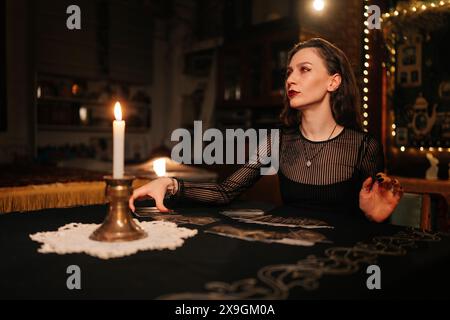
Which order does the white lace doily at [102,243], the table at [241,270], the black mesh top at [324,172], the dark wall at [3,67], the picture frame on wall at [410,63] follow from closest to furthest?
the table at [241,270], the white lace doily at [102,243], the black mesh top at [324,172], the picture frame on wall at [410,63], the dark wall at [3,67]

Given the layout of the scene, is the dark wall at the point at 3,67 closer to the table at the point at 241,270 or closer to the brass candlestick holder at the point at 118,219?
the table at the point at 241,270

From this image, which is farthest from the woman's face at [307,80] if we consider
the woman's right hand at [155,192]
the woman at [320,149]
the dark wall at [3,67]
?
the dark wall at [3,67]

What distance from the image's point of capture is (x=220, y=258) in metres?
0.78

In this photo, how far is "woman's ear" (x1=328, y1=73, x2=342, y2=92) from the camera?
1.63 metres

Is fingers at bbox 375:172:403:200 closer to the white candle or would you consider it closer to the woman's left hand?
the woman's left hand

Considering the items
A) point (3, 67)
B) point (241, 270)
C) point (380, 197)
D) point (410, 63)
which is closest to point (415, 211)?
point (380, 197)

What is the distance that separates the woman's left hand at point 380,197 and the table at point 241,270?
239 millimetres

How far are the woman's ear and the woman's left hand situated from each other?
0.50 m

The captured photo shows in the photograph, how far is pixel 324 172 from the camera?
1.60m

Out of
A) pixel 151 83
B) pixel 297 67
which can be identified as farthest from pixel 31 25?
pixel 297 67

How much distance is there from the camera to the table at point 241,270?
62cm
